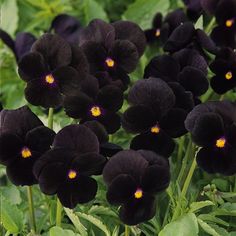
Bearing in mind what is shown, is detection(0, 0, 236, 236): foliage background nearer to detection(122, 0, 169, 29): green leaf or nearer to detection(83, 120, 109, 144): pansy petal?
detection(122, 0, 169, 29): green leaf

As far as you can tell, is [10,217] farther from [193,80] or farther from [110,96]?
[193,80]

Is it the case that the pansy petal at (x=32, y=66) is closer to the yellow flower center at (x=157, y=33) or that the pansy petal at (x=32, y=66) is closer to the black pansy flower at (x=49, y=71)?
the black pansy flower at (x=49, y=71)

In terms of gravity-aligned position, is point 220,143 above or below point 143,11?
above

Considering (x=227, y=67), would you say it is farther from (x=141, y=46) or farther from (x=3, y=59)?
(x=3, y=59)

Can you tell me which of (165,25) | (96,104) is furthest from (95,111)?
(165,25)

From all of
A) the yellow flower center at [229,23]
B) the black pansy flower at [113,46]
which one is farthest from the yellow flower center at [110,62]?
the yellow flower center at [229,23]

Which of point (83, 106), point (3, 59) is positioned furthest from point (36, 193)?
point (3, 59)

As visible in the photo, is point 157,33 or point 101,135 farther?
point 157,33
